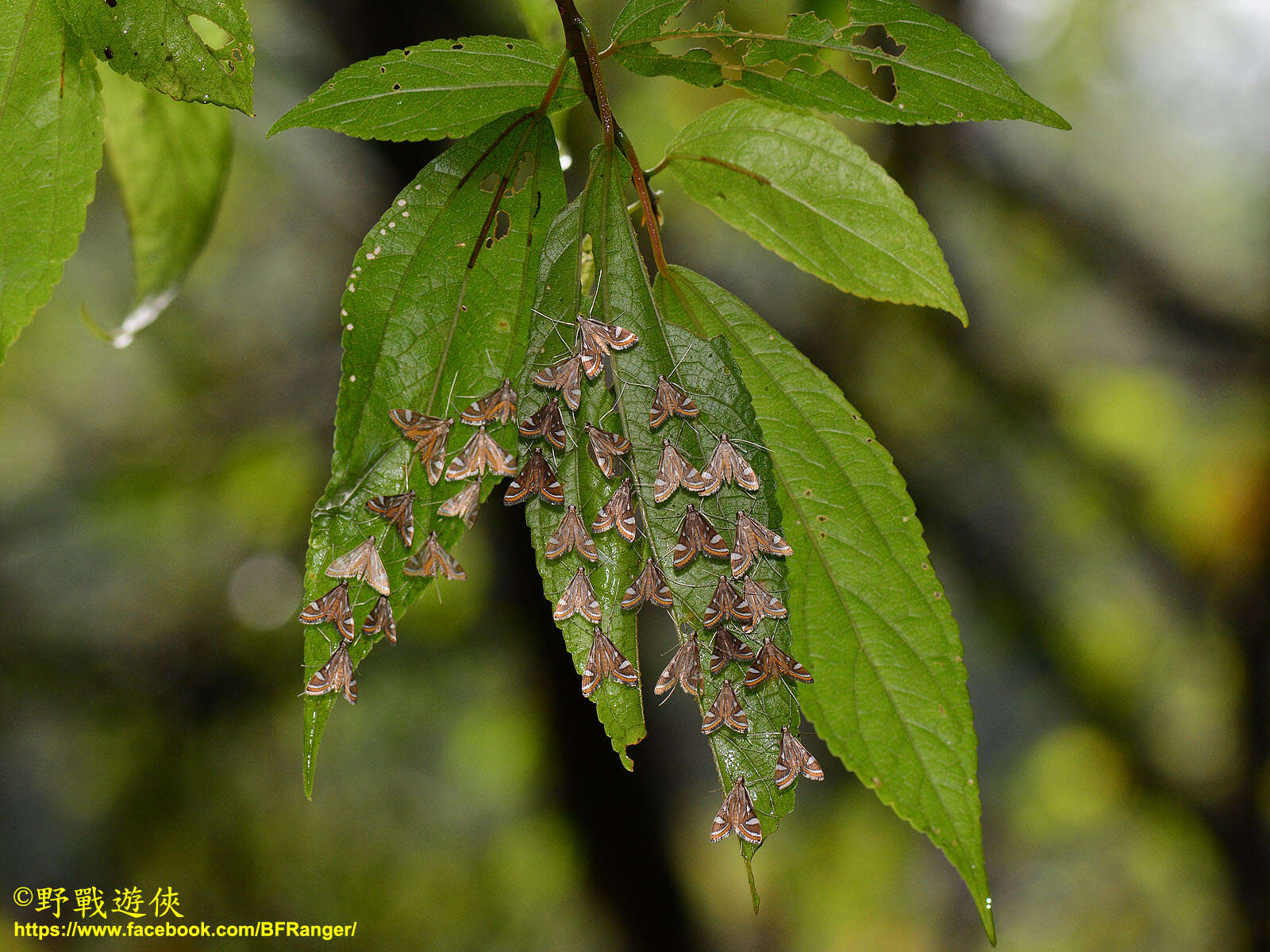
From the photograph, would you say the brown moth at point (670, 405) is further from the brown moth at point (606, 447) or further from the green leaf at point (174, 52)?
the green leaf at point (174, 52)

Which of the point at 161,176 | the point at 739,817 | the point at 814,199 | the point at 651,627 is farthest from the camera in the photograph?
the point at 651,627

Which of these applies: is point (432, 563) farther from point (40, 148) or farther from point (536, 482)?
point (40, 148)

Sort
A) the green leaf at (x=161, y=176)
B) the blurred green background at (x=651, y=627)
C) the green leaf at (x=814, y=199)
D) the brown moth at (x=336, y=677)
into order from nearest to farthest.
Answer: the brown moth at (x=336, y=677)
the green leaf at (x=814, y=199)
the green leaf at (x=161, y=176)
the blurred green background at (x=651, y=627)

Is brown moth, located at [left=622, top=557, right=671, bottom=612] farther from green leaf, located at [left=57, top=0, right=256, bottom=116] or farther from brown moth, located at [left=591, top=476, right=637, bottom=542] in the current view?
green leaf, located at [left=57, top=0, right=256, bottom=116]

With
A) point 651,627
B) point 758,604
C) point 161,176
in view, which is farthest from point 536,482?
point 651,627

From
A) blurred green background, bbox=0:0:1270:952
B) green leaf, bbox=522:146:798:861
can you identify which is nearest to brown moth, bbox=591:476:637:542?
green leaf, bbox=522:146:798:861

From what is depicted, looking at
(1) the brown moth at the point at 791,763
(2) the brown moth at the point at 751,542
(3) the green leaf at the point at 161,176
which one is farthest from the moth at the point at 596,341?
(3) the green leaf at the point at 161,176
